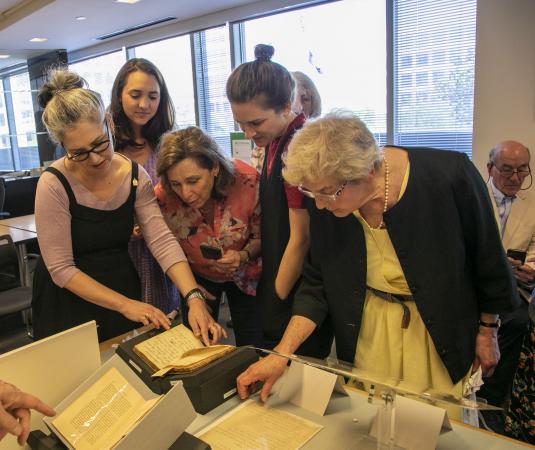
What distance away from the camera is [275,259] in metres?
1.67

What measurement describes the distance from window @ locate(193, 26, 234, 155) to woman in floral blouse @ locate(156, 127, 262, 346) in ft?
13.9

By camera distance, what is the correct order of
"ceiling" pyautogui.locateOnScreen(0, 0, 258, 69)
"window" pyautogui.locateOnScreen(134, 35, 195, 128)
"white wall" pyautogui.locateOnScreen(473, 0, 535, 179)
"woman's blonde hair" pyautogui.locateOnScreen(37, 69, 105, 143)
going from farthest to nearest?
1. "window" pyautogui.locateOnScreen(134, 35, 195, 128)
2. "ceiling" pyautogui.locateOnScreen(0, 0, 258, 69)
3. "white wall" pyautogui.locateOnScreen(473, 0, 535, 179)
4. "woman's blonde hair" pyautogui.locateOnScreen(37, 69, 105, 143)

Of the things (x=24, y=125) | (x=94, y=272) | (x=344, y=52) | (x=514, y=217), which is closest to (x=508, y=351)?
(x=514, y=217)

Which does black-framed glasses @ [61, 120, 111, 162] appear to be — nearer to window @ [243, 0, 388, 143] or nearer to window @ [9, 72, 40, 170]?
window @ [243, 0, 388, 143]

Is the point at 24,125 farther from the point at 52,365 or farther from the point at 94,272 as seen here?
the point at 52,365

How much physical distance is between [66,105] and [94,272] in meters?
0.56

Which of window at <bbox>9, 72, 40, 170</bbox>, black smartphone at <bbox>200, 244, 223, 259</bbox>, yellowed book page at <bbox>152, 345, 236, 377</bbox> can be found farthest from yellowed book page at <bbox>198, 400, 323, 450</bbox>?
window at <bbox>9, 72, 40, 170</bbox>

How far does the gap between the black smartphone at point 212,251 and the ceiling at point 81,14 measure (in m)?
4.24

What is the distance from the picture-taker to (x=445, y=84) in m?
4.07

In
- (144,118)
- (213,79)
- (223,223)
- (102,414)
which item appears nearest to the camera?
(102,414)

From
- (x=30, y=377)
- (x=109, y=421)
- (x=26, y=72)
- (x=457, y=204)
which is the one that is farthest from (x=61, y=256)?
(x=26, y=72)

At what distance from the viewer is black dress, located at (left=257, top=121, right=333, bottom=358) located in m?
1.52

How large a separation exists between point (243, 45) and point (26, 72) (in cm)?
511

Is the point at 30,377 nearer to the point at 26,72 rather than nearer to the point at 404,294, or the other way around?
the point at 404,294
